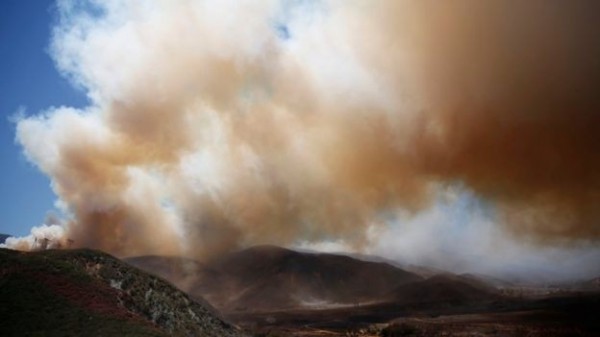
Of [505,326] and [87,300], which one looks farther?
[505,326]

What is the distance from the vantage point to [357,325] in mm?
188500

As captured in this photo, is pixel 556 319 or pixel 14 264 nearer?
pixel 14 264

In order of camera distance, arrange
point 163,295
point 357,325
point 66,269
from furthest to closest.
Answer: point 357,325 → point 163,295 → point 66,269

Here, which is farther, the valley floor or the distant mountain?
the valley floor

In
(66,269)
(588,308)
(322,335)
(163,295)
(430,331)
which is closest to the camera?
(66,269)

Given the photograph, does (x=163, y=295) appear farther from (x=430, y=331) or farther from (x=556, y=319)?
(x=556, y=319)

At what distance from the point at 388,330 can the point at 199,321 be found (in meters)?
80.6

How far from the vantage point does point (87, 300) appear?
65.7m

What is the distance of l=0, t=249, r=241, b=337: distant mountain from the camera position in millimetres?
57812

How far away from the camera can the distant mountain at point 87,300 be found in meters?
57.8

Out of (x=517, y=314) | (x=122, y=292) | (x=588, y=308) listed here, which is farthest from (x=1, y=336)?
(x=588, y=308)

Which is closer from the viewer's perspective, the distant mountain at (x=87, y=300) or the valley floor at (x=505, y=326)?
the distant mountain at (x=87, y=300)

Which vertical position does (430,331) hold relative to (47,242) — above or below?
below

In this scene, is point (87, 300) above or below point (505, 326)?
above
